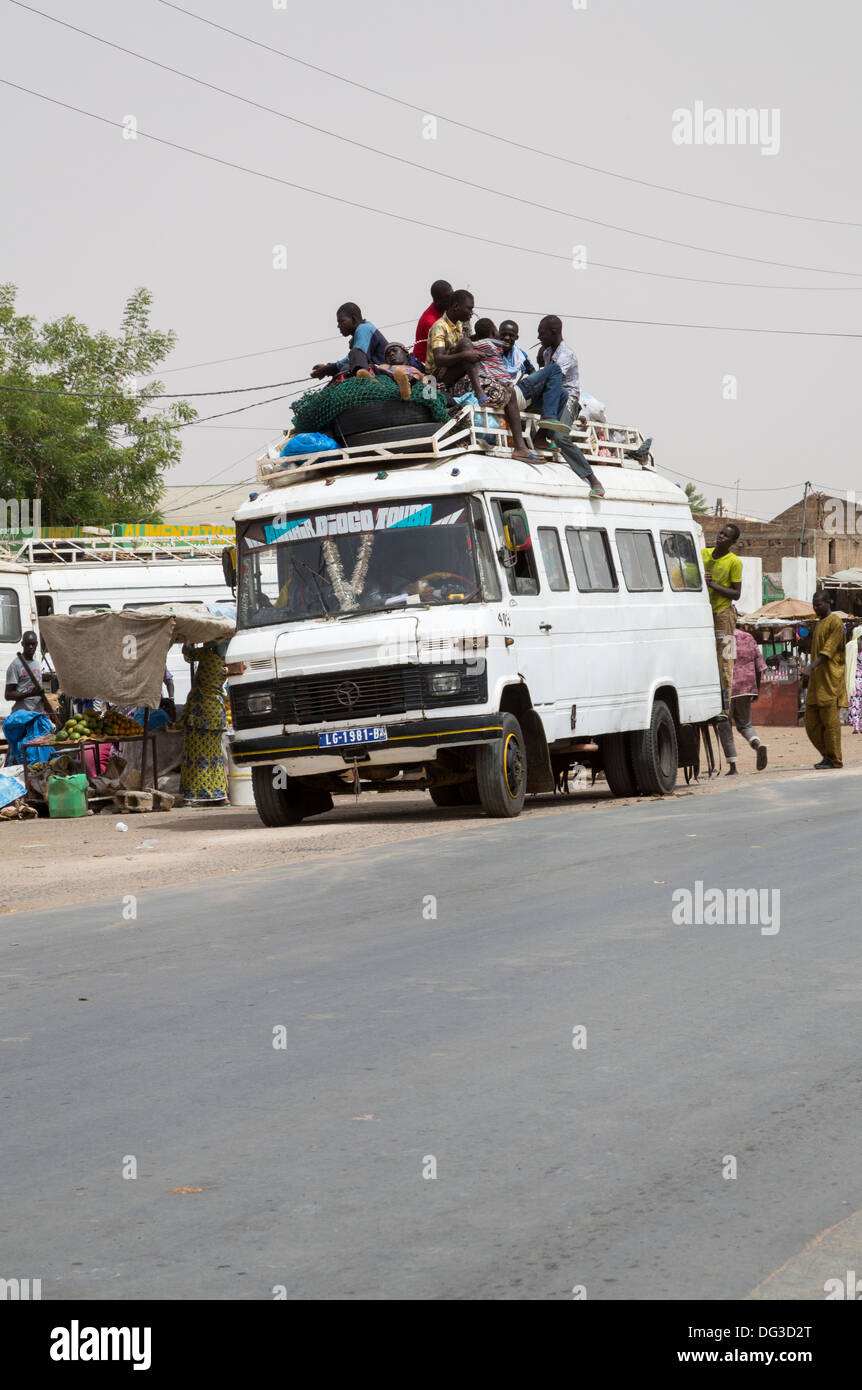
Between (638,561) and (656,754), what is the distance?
1.94 metres

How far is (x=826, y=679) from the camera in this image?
20094mm

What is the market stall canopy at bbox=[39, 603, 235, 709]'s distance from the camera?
19.3 metres

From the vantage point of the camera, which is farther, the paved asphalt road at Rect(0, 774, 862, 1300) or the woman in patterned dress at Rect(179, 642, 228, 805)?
the woman in patterned dress at Rect(179, 642, 228, 805)

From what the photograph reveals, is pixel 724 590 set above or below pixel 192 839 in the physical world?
above

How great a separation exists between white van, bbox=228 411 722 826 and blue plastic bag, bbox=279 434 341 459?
23cm

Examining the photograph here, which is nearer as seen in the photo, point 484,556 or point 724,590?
point 484,556

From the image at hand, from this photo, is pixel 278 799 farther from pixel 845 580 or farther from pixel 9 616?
pixel 845 580

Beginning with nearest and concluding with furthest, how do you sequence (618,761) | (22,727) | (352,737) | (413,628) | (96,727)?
(413,628) < (352,737) < (618,761) < (96,727) < (22,727)

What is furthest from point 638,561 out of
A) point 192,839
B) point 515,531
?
point 192,839

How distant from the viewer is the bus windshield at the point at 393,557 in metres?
15.0

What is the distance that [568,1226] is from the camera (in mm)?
4500

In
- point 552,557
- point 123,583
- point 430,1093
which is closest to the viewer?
point 430,1093

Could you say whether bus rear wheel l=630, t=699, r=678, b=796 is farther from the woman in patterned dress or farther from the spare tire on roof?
the woman in patterned dress

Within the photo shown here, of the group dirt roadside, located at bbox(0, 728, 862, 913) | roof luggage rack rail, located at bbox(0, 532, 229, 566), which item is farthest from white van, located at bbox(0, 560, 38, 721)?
dirt roadside, located at bbox(0, 728, 862, 913)
